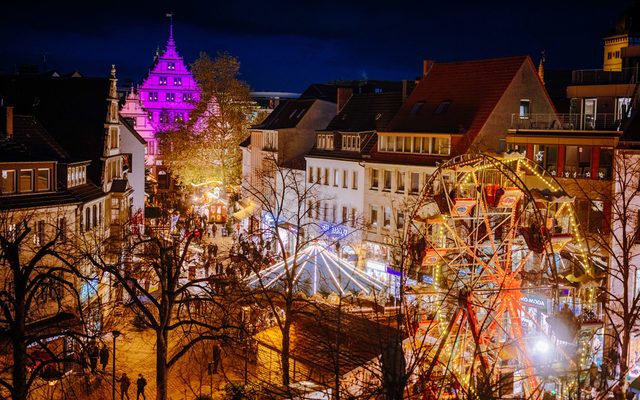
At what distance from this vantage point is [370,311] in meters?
36.7

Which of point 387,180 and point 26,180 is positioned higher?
point 26,180

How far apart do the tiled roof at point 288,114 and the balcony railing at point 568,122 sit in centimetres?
2198

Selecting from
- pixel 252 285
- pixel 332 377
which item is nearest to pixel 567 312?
pixel 332 377

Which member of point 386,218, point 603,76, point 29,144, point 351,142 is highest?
point 603,76

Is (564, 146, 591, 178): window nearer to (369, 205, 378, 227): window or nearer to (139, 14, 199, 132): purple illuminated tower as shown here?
(369, 205, 378, 227): window

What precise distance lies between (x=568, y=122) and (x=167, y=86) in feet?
251

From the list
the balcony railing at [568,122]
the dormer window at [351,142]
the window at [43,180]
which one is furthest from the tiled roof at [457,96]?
the window at [43,180]

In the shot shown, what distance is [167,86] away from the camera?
114 m

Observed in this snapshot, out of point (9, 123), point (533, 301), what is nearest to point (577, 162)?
point (533, 301)

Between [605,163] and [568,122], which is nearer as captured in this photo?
[605,163]

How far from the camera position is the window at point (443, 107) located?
53000 millimetres

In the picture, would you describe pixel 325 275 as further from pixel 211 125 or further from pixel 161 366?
pixel 211 125

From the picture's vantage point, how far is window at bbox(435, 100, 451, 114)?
5300cm

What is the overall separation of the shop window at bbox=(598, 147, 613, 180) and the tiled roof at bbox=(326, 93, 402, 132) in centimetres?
1821
